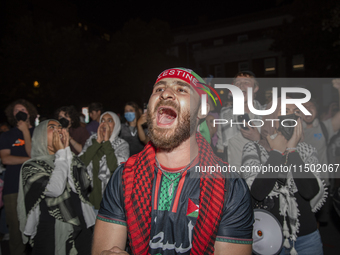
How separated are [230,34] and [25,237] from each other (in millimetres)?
34544

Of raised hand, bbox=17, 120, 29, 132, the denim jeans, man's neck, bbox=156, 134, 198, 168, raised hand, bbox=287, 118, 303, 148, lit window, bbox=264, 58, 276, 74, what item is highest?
lit window, bbox=264, 58, 276, 74

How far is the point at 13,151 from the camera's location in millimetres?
3785

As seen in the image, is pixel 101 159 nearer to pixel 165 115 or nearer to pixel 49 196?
pixel 49 196

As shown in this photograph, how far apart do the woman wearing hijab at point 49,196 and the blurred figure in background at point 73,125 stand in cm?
89

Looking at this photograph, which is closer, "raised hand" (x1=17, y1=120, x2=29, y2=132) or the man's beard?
the man's beard

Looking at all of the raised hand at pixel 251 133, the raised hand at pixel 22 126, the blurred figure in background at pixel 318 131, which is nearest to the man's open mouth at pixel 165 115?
the raised hand at pixel 251 133

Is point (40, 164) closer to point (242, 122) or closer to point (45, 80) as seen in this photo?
point (242, 122)

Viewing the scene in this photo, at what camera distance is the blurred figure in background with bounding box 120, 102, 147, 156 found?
5078 mm

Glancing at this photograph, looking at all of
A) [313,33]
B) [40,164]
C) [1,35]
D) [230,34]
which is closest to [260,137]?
[40,164]

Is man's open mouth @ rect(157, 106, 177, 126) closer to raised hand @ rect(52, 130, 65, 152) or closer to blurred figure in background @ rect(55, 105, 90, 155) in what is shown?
raised hand @ rect(52, 130, 65, 152)

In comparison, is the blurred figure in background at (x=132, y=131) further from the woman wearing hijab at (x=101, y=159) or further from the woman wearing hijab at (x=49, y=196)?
the woman wearing hijab at (x=49, y=196)

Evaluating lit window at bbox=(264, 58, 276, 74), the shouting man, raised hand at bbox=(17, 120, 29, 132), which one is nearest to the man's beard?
the shouting man

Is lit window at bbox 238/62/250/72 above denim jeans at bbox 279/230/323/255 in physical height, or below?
above

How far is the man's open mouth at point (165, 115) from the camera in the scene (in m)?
1.62
